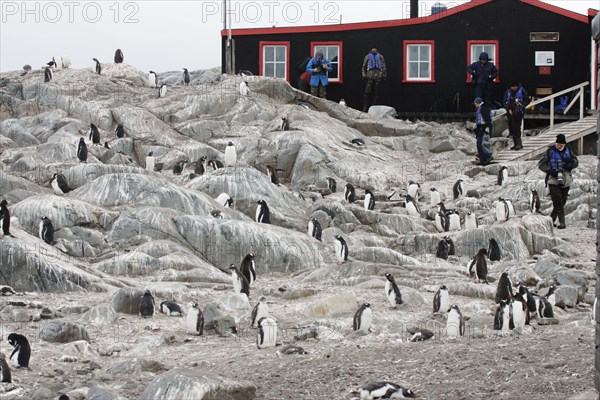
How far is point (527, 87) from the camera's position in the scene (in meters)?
35.1

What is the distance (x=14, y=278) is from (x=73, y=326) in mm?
3742

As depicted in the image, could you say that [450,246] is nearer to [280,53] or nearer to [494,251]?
[494,251]

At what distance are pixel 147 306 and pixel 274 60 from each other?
21.0 metres

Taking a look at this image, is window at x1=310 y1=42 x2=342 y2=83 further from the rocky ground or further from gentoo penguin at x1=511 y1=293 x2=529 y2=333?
gentoo penguin at x1=511 y1=293 x2=529 y2=333

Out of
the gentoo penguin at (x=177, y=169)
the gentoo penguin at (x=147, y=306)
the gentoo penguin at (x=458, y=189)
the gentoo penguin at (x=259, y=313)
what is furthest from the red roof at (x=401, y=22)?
the gentoo penguin at (x=259, y=313)

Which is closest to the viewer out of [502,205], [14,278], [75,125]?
[14,278]

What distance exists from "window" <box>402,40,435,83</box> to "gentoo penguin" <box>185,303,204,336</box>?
21.2 metres

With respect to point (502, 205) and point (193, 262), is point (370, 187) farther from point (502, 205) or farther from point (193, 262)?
point (193, 262)

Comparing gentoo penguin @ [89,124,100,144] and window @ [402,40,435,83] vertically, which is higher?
window @ [402,40,435,83]

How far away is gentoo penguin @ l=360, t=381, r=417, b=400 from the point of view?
1086 centimetres

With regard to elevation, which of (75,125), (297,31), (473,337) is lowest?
(473,337)

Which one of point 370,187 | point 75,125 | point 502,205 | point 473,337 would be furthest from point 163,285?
point 75,125

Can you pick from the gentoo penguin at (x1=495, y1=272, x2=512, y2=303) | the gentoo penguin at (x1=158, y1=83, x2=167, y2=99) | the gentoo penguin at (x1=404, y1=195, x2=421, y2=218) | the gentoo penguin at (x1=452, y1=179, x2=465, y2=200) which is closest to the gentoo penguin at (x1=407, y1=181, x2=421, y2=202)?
the gentoo penguin at (x1=452, y1=179, x2=465, y2=200)

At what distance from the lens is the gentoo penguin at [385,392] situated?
35.6ft
